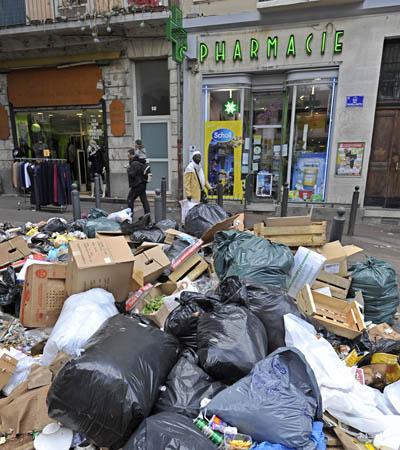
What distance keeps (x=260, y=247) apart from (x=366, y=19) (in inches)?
271

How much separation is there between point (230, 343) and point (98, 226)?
331 centimetres

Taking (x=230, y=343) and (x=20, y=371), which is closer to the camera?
(x=230, y=343)

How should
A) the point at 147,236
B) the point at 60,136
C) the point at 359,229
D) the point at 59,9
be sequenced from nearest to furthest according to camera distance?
1. the point at 147,236
2. the point at 359,229
3. the point at 59,9
4. the point at 60,136

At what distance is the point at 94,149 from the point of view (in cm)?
1026

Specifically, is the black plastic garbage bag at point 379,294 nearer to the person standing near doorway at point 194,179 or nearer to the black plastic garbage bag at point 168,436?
the black plastic garbage bag at point 168,436

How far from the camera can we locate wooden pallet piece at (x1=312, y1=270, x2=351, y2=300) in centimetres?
343

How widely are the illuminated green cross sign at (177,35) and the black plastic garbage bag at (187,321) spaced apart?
6.76 metres

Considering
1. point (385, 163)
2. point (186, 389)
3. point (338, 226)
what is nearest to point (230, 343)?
point (186, 389)

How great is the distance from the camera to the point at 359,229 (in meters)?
7.11

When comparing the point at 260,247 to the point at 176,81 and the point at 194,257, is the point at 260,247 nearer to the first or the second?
the point at 194,257

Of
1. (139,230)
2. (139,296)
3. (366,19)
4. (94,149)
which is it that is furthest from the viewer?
(94,149)

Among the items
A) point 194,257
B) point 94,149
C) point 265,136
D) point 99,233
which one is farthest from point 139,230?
point 94,149

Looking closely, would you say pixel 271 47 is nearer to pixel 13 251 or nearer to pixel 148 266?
pixel 148 266

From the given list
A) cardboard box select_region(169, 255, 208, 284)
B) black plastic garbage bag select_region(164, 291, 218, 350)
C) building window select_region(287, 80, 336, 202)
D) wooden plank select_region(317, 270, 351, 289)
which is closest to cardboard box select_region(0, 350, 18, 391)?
black plastic garbage bag select_region(164, 291, 218, 350)
